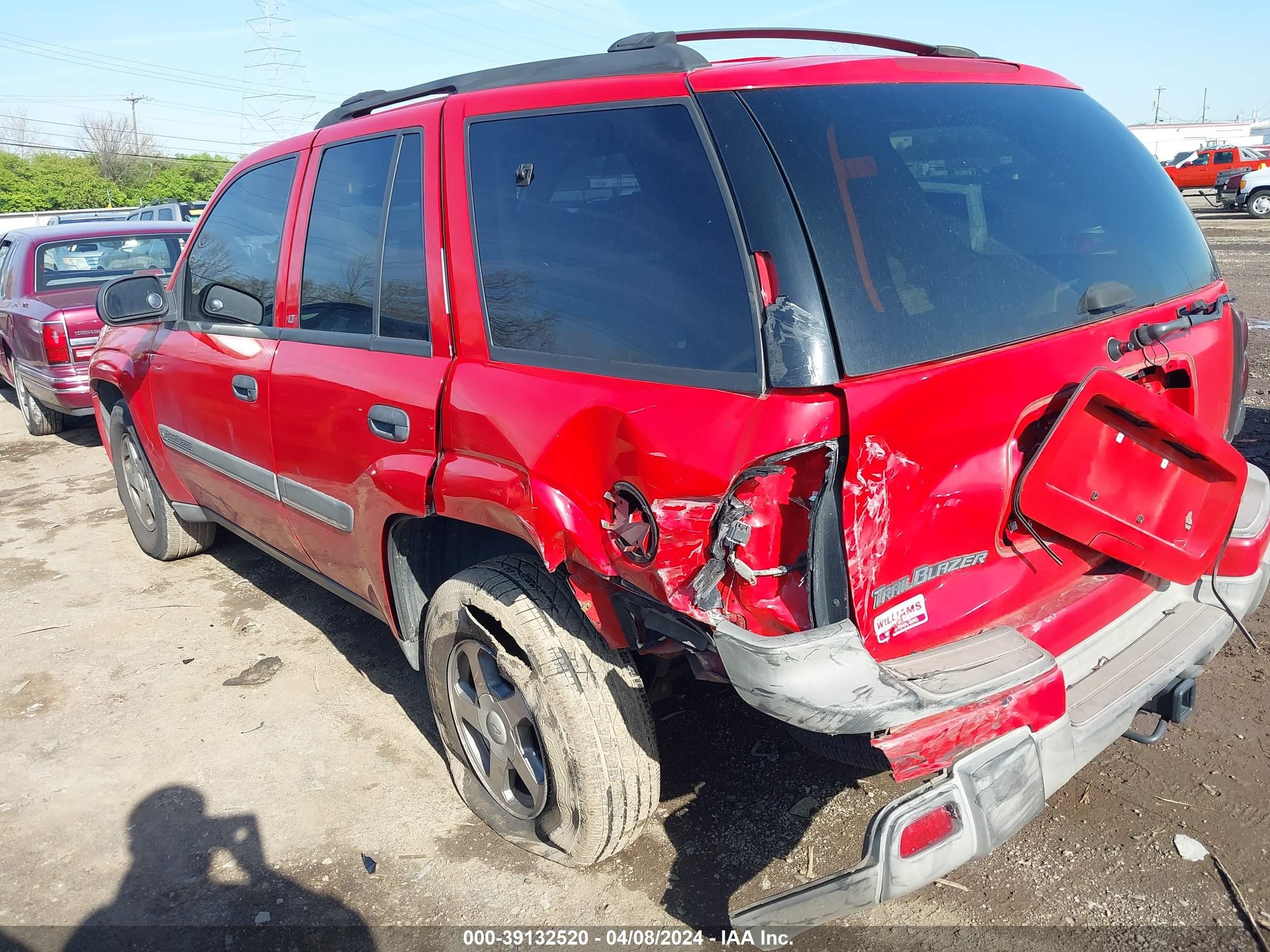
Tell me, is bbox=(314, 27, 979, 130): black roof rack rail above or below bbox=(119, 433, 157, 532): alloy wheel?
above

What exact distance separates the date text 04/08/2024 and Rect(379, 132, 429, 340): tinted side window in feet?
5.23

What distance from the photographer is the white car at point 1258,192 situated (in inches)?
968

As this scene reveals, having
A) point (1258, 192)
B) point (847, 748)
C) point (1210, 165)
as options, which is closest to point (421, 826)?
point (847, 748)

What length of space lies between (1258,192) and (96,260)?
2740 cm

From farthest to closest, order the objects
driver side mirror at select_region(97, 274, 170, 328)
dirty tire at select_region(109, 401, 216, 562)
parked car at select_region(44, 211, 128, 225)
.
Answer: parked car at select_region(44, 211, 128, 225)
dirty tire at select_region(109, 401, 216, 562)
driver side mirror at select_region(97, 274, 170, 328)

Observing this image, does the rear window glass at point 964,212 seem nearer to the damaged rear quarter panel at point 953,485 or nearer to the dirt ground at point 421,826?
the damaged rear quarter panel at point 953,485

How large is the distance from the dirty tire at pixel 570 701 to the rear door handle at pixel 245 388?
1273 millimetres

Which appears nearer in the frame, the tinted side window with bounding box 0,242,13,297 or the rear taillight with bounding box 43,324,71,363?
the rear taillight with bounding box 43,324,71,363

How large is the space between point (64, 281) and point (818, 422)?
8355 millimetres

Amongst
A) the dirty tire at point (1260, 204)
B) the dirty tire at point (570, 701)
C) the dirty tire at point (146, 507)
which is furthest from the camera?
the dirty tire at point (1260, 204)

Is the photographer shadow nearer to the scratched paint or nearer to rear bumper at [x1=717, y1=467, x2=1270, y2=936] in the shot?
rear bumper at [x1=717, y1=467, x2=1270, y2=936]

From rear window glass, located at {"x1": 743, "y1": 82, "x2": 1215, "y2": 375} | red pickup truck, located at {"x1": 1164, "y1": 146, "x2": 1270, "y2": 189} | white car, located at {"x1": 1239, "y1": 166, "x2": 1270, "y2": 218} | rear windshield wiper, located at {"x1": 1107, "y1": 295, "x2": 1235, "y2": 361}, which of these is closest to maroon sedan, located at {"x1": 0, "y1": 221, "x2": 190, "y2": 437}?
rear window glass, located at {"x1": 743, "y1": 82, "x2": 1215, "y2": 375}

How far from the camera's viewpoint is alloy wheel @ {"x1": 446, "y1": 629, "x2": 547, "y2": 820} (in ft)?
8.52

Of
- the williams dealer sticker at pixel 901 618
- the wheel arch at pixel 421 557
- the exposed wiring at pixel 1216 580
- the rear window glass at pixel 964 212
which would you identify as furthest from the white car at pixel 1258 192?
the williams dealer sticker at pixel 901 618
